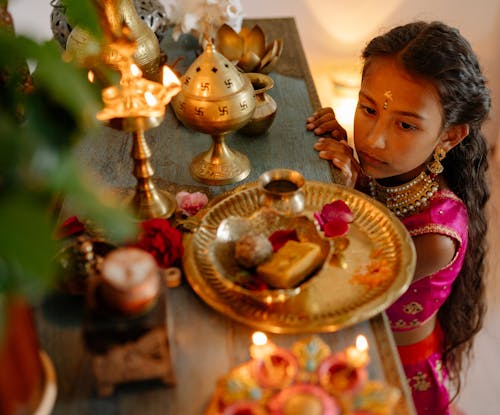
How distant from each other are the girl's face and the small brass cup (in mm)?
315

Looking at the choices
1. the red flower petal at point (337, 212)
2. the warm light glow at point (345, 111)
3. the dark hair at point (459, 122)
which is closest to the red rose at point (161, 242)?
the red flower petal at point (337, 212)

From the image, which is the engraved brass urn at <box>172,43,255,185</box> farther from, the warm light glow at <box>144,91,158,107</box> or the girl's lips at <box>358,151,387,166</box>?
the girl's lips at <box>358,151,387,166</box>

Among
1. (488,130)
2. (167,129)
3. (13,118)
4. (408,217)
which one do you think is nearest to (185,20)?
(167,129)

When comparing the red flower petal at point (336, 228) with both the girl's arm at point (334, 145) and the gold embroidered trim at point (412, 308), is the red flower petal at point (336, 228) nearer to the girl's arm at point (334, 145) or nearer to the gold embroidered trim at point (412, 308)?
the girl's arm at point (334, 145)

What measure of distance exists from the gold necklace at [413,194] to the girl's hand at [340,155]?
0.10 metres

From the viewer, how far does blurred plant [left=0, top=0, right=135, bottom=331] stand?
426 millimetres

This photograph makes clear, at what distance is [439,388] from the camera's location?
3.90ft

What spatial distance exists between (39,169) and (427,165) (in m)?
0.89

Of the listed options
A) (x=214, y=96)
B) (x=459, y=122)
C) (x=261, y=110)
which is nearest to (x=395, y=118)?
(x=459, y=122)

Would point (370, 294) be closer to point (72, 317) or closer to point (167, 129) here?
point (72, 317)

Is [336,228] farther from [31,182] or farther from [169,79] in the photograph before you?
[31,182]

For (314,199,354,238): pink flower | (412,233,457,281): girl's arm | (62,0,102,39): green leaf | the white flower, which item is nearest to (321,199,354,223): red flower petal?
(314,199,354,238): pink flower

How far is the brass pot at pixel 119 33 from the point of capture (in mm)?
1080

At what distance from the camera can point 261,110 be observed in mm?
1096
